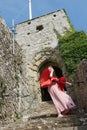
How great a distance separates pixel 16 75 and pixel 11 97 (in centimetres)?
145

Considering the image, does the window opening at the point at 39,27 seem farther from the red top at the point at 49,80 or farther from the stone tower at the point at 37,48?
the red top at the point at 49,80

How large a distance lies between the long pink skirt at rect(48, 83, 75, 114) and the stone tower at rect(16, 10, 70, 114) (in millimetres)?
5498

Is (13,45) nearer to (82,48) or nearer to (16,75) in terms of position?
(16,75)

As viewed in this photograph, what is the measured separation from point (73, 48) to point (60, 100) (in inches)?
266

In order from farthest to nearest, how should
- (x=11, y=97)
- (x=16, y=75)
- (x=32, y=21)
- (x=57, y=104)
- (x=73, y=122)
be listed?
(x=32, y=21) < (x=16, y=75) < (x=11, y=97) < (x=57, y=104) < (x=73, y=122)

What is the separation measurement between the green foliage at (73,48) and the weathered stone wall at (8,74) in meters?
2.11

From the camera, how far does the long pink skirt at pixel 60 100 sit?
7.48m

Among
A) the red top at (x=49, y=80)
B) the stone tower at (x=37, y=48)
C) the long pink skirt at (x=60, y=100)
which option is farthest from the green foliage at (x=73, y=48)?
the long pink skirt at (x=60, y=100)

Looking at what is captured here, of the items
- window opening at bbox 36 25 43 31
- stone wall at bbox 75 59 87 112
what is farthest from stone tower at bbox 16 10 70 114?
stone wall at bbox 75 59 87 112

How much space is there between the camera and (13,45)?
1320 centimetres

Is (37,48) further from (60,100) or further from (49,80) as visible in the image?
(60,100)

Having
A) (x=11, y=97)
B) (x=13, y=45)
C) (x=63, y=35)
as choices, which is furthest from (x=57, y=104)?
(x=63, y=35)

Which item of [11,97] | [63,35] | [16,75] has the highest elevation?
[63,35]

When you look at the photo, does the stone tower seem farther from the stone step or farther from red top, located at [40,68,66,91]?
the stone step
